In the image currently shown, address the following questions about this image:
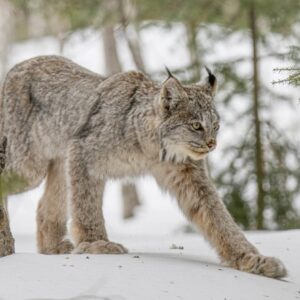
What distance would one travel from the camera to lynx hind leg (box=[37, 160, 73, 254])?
25.6 ft

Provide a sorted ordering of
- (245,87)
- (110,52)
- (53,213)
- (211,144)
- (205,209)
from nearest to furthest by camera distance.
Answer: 1. (211,144)
2. (205,209)
3. (53,213)
4. (245,87)
5. (110,52)

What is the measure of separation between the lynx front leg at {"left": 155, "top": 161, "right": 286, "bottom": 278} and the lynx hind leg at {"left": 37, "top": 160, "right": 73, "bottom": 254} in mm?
1181

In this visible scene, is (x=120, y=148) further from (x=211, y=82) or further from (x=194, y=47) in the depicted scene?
(x=194, y=47)

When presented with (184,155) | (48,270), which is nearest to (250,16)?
(184,155)

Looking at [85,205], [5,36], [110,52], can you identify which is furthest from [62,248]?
[5,36]

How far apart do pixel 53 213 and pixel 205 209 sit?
65.6 inches

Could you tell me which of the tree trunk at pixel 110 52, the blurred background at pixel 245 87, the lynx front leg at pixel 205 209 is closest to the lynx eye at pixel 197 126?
the lynx front leg at pixel 205 209

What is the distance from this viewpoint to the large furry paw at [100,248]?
6.64m

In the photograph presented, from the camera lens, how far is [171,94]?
680 cm

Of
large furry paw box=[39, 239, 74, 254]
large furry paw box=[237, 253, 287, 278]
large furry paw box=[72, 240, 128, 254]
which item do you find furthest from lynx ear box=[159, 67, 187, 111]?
large furry paw box=[39, 239, 74, 254]

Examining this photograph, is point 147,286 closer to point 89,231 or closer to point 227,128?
point 89,231

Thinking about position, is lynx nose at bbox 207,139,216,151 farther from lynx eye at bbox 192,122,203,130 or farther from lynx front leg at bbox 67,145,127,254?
lynx front leg at bbox 67,145,127,254

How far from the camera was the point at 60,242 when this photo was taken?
25.4 feet

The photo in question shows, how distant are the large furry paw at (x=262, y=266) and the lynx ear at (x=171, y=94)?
132 cm
